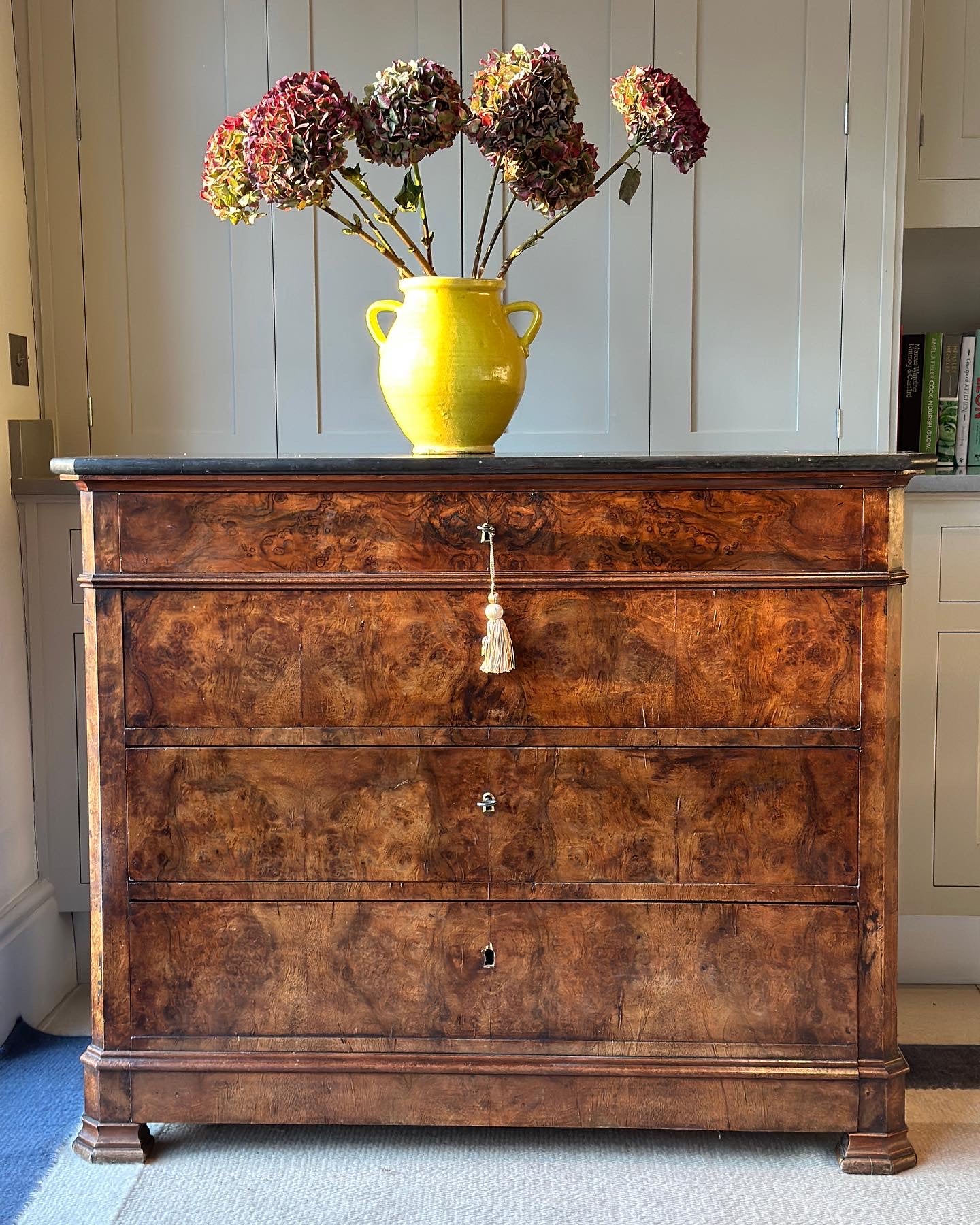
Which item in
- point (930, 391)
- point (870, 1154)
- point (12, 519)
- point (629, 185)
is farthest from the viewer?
point (930, 391)

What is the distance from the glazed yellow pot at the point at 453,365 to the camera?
171 cm

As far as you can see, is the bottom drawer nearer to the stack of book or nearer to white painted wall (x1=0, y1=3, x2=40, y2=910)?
white painted wall (x1=0, y1=3, x2=40, y2=910)

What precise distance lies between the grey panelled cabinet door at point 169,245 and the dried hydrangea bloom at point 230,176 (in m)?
0.50

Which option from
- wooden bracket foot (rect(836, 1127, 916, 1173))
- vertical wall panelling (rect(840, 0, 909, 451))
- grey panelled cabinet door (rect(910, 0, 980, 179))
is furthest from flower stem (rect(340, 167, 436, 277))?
wooden bracket foot (rect(836, 1127, 916, 1173))

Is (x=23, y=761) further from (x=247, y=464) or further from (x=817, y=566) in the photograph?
(x=817, y=566)

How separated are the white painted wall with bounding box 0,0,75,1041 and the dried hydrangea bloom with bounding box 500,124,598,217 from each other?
3.23 feet

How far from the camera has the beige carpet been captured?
1583 millimetres

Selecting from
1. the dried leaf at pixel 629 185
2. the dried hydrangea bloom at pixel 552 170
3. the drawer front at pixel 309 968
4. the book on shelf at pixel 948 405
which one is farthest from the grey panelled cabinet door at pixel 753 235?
the drawer front at pixel 309 968

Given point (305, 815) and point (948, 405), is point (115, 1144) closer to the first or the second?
point (305, 815)

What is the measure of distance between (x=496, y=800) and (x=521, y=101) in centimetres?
95

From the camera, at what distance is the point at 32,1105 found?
187 centimetres

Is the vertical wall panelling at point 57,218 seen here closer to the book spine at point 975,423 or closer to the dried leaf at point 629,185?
the dried leaf at point 629,185

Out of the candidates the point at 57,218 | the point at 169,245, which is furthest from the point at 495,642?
the point at 57,218

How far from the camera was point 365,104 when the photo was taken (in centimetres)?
165
